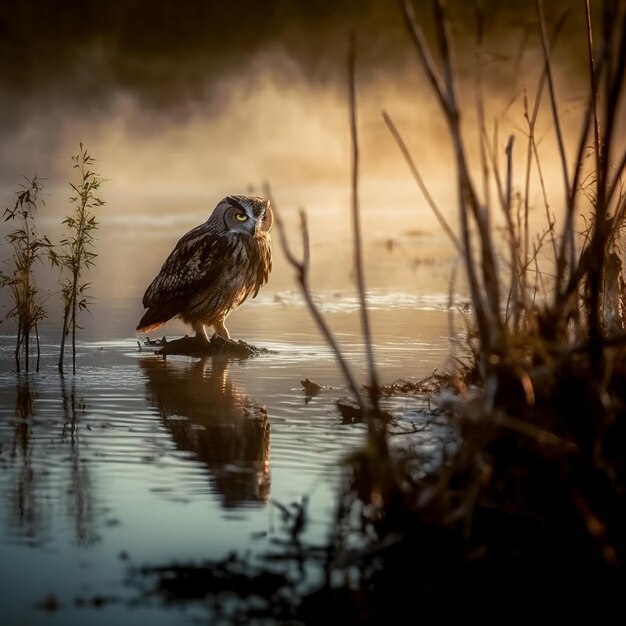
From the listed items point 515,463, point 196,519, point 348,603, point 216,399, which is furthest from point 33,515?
point 216,399

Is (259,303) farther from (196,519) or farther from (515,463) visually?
(515,463)

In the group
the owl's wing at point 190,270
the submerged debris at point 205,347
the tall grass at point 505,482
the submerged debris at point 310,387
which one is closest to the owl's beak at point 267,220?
the owl's wing at point 190,270

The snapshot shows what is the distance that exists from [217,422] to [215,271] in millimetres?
3372

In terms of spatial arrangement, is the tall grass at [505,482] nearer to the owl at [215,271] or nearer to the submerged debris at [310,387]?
the submerged debris at [310,387]

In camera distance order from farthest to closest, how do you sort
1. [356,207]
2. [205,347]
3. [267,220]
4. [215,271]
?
[267,220], [215,271], [205,347], [356,207]

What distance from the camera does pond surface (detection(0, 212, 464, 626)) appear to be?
284 cm

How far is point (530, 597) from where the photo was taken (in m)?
2.39

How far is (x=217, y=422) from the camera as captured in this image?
5117mm

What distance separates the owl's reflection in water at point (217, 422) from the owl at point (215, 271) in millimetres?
890

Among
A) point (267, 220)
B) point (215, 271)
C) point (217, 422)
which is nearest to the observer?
point (217, 422)

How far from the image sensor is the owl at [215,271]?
8320 millimetres

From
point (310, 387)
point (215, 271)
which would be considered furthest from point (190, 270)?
point (310, 387)

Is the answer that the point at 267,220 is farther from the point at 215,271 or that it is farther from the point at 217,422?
the point at 217,422

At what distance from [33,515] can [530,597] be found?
1.56 m
